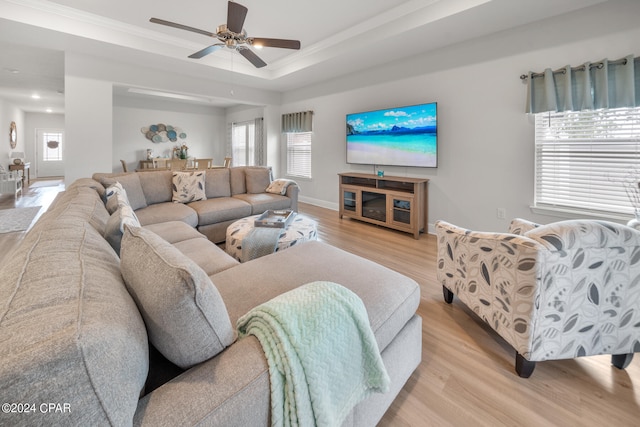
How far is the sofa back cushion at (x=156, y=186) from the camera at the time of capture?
3.70 m

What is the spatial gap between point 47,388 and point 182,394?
0.95ft

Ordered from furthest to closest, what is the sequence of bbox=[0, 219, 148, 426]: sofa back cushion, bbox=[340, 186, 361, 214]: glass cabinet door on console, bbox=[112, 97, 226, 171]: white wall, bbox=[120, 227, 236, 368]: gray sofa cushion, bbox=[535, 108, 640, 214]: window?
bbox=[112, 97, 226, 171]: white wall → bbox=[340, 186, 361, 214]: glass cabinet door on console → bbox=[535, 108, 640, 214]: window → bbox=[120, 227, 236, 368]: gray sofa cushion → bbox=[0, 219, 148, 426]: sofa back cushion

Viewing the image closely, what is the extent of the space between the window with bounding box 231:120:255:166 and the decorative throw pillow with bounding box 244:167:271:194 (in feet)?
10.7

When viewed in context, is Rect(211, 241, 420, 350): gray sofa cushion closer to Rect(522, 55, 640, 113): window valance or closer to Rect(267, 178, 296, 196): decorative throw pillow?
Rect(267, 178, 296, 196): decorative throw pillow

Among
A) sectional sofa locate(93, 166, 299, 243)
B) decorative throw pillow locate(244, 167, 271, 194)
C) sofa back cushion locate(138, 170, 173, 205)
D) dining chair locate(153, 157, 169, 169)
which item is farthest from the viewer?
dining chair locate(153, 157, 169, 169)

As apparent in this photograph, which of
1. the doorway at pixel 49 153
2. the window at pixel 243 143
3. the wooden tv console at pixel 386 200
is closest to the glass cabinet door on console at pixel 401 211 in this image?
the wooden tv console at pixel 386 200

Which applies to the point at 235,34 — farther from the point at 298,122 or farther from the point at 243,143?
the point at 243,143

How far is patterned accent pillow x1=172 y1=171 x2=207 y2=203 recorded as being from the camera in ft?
12.6

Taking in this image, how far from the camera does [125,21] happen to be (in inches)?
151

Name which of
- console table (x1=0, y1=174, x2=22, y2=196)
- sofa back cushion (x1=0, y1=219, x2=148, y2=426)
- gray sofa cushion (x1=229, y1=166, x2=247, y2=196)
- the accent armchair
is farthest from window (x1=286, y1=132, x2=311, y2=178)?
console table (x1=0, y1=174, x2=22, y2=196)

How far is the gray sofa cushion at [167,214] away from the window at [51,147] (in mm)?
11135

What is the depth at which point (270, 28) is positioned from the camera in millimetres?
3959

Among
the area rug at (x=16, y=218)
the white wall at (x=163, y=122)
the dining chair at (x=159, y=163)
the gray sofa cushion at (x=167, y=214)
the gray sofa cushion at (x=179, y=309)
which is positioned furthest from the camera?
the white wall at (x=163, y=122)

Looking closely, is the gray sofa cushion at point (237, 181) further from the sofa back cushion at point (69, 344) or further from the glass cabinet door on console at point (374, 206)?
the sofa back cushion at point (69, 344)
